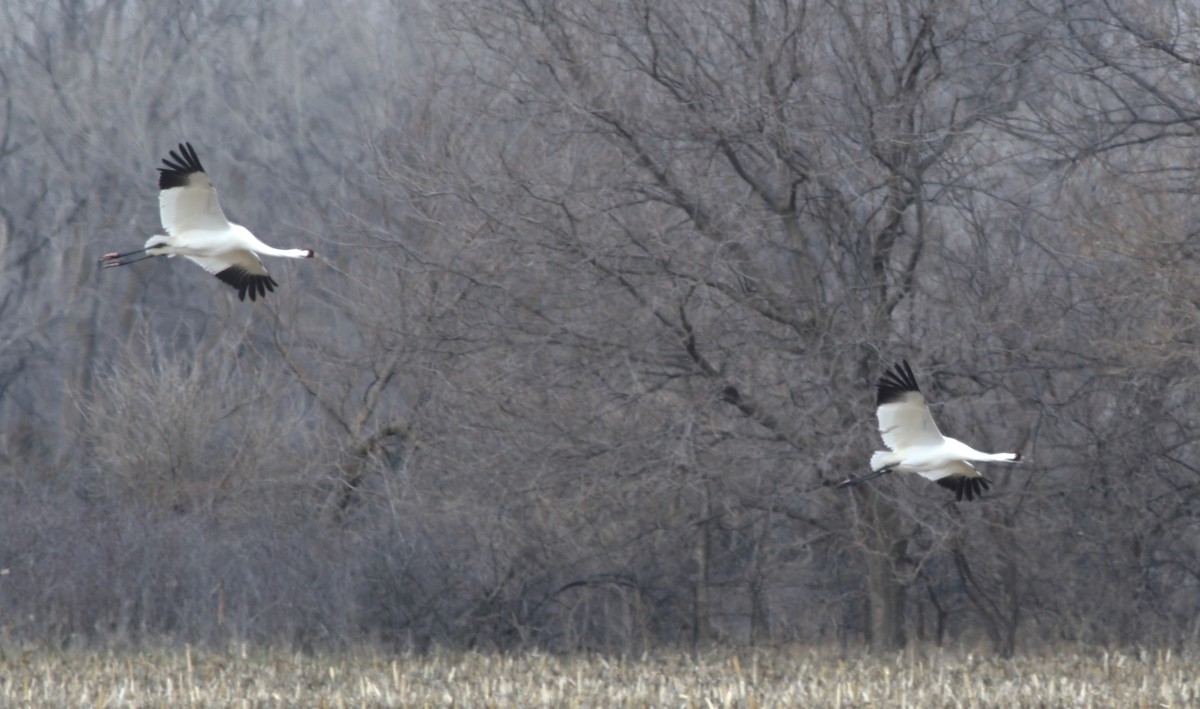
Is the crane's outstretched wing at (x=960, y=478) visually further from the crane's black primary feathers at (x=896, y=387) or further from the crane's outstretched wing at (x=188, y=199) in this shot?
the crane's outstretched wing at (x=188, y=199)

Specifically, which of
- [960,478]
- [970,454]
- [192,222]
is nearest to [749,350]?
[960,478]

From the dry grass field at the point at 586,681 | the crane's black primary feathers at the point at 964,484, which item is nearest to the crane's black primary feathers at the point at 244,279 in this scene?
the dry grass field at the point at 586,681

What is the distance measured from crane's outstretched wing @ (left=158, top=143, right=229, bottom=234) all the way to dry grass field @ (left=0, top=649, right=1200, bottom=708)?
2.60m

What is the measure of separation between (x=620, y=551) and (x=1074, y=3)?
607cm

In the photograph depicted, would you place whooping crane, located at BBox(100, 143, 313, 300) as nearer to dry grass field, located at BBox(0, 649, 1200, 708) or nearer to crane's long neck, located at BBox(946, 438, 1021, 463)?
dry grass field, located at BBox(0, 649, 1200, 708)

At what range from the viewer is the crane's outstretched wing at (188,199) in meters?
9.48

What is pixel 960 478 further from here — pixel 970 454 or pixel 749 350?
pixel 749 350

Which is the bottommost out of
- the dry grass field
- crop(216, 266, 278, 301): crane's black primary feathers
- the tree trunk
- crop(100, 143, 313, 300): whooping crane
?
the dry grass field

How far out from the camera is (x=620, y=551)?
1596 centimetres

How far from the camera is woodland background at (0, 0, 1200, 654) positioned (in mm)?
14523

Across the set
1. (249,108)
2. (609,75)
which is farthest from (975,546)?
(249,108)

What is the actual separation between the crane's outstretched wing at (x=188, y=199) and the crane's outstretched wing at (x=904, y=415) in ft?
13.2

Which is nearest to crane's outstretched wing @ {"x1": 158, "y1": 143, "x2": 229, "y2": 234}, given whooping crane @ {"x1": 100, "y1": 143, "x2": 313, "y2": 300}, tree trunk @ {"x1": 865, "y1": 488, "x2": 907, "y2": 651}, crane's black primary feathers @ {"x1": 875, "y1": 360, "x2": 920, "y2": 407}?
whooping crane @ {"x1": 100, "y1": 143, "x2": 313, "y2": 300}

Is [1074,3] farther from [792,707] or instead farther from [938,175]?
[792,707]
